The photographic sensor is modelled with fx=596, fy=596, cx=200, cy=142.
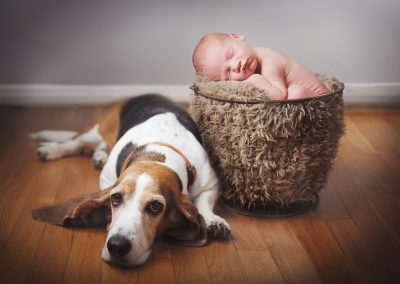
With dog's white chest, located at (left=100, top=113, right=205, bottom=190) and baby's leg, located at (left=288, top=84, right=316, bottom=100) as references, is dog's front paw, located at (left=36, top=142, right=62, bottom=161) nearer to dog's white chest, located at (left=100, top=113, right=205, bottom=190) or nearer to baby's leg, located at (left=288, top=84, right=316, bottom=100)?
dog's white chest, located at (left=100, top=113, right=205, bottom=190)

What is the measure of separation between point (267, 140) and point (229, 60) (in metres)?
0.39

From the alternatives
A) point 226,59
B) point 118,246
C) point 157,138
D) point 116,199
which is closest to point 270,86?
point 226,59

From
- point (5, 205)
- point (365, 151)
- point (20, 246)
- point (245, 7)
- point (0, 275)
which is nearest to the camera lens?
point (0, 275)

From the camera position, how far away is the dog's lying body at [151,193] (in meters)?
1.75

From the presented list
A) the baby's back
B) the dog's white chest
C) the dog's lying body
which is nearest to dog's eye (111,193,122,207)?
the dog's lying body

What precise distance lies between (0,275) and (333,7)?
212 cm

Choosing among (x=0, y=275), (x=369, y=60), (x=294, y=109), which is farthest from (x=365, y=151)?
(x=0, y=275)

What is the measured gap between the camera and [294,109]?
1.97 metres

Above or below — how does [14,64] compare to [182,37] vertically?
below

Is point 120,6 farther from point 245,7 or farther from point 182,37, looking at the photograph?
point 245,7

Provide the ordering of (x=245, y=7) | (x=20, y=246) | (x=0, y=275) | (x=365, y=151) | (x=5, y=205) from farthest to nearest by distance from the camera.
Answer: (x=245, y=7)
(x=365, y=151)
(x=5, y=205)
(x=20, y=246)
(x=0, y=275)

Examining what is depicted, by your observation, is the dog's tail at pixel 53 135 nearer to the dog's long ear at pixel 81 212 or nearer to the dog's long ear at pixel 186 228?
the dog's long ear at pixel 81 212

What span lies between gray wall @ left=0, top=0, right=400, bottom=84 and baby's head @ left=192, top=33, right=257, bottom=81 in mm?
835

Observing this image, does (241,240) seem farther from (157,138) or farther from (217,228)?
(157,138)
